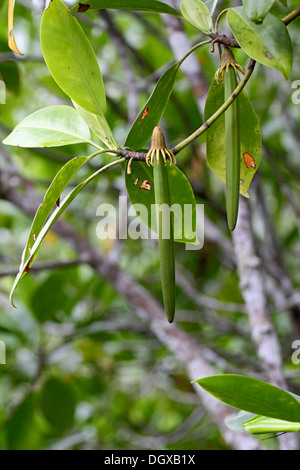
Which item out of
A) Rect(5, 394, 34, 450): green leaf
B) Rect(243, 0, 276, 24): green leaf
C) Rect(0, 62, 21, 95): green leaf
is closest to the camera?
Rect(243, 0, 276, 24): green leaf

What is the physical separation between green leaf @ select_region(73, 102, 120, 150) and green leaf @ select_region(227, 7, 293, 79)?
12 centimetres

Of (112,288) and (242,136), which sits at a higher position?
(112,288)

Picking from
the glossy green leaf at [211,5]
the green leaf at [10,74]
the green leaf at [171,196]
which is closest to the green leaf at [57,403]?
the green leaf at [10,74]

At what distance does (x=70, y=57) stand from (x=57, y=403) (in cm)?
99

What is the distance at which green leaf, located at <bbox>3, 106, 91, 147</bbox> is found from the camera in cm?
44

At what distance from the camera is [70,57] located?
0.41 meters

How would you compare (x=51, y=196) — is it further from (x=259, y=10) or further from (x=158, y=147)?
(x=259, y=10)

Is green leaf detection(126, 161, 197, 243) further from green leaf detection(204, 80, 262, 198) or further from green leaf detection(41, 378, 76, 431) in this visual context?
green leaf detection(41, 378, 76, 431)

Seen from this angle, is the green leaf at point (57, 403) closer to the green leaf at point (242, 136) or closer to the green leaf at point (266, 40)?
the green leaf at point (242, 136)

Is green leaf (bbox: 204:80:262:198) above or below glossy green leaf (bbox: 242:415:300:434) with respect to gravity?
above

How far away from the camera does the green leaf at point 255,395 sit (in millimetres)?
366

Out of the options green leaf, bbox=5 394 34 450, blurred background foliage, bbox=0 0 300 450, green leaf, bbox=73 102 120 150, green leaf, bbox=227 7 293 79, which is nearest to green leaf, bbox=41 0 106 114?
green leaf, bbox=73 102 120 150

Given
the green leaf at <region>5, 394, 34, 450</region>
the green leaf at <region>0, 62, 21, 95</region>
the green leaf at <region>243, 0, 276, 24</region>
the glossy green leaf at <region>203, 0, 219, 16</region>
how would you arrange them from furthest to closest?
the green leaf at <region>5, 394, 34, 450</region>
the green leaf at <region>0, 62, 21, 95</region>
the glossy green leaf at <region>203, 0, 219, 16</region>
the green leaf at <region>243, 0, 276, 24</region>

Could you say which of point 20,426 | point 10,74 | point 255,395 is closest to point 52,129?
point 255,395
